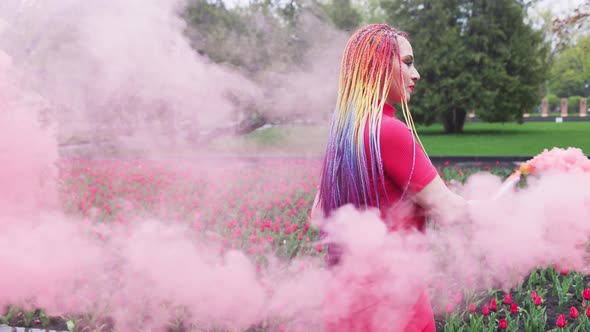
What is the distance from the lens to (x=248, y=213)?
609 cm

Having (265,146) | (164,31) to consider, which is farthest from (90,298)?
(265,146)

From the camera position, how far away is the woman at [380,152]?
68.8 inches

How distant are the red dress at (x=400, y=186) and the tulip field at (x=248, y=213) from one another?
5.64ft

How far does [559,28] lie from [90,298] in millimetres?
15842

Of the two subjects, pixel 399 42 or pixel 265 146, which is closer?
pixel 399 42

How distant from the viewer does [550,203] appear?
2.86 meters

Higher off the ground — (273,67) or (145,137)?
(273,67)

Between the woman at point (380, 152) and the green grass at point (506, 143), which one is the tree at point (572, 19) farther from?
the woman at point (380, 152)

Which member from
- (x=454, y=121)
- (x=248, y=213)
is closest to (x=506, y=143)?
(x=454, y=121)

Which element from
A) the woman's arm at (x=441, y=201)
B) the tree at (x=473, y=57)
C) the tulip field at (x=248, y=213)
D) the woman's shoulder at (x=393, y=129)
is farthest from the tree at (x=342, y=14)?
the tree at (x=473, y=57)

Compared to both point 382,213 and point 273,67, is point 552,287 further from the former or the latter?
point 273,67

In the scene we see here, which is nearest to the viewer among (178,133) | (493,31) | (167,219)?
(167,219)

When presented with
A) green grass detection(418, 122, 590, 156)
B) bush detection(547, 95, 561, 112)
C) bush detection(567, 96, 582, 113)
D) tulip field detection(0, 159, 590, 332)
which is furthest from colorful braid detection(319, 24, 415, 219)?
bush detection(547, 95, 561, 112)

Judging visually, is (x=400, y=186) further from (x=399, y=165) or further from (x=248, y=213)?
(x=248, y=213)
